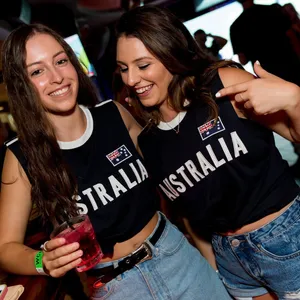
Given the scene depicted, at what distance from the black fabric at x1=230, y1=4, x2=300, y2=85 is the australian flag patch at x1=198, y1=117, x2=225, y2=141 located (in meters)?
2.45

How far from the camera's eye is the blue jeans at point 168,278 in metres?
1.43

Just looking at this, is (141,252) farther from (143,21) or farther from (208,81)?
(143,21)

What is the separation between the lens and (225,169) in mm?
1438

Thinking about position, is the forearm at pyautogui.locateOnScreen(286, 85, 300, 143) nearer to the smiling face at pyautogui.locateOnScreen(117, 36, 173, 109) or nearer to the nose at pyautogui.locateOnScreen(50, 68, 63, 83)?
the smiling face at pyautogui.locateOnScreen(117, 36, 173, 109)

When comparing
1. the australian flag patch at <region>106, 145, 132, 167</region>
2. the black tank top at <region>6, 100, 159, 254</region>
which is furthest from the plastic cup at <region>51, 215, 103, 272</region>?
the australian flag patch at <region>106, 145, 132, 167</region>

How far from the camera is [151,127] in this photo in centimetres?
168

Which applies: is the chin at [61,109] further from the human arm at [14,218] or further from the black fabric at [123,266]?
the black fabric at [123,266]

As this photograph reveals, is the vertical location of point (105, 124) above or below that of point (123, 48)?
below

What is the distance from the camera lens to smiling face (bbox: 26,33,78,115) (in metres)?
1.47

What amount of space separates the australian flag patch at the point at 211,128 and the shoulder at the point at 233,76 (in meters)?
0.16

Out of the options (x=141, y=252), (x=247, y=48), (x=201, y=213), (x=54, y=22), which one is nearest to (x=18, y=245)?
(x=141, y=252)

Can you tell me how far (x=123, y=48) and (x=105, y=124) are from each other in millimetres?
371

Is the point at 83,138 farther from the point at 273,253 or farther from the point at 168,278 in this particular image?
the point at 273,253

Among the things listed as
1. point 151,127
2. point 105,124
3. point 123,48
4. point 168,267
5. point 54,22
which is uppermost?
point 54,22
